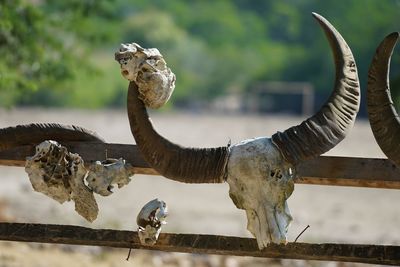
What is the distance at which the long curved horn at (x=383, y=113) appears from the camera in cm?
472

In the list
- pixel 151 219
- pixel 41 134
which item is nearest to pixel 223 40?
pixel 41 134

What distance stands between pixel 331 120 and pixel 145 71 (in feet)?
2.69

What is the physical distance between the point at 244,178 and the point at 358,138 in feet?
88.8

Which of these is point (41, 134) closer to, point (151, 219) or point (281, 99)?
point (151, 219)

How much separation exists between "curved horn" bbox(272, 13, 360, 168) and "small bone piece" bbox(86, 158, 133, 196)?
79 cm

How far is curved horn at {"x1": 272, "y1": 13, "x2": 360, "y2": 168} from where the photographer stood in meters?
4.75

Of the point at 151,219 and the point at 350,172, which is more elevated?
the point at 350,172

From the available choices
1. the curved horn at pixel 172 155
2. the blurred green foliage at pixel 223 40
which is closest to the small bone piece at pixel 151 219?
the curved horn at pixel 172 155

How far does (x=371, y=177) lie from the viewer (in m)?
5.10

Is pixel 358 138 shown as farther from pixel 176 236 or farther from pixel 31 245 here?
pixel 176 236

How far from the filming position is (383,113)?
15.6 feet

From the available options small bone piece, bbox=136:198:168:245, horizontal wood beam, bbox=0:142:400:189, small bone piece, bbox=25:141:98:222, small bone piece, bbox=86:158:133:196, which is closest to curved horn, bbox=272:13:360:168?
horizontal wood beam, bbox=0:142:400:189

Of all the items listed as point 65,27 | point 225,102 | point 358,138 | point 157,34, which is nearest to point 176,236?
point 65,27

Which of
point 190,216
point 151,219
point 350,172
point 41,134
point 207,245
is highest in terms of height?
point 350,172
